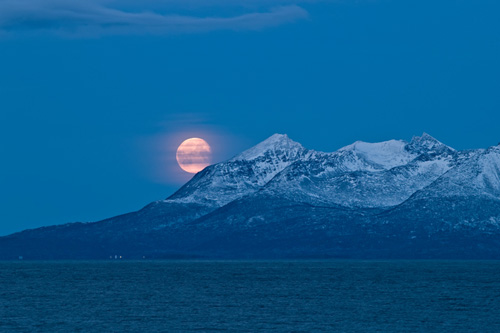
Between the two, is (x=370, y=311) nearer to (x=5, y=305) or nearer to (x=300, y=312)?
(x=300, y=312)

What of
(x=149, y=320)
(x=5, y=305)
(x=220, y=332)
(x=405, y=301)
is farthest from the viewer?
(x=405, y=301)

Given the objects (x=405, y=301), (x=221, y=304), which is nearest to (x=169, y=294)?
(x=221, y=304)

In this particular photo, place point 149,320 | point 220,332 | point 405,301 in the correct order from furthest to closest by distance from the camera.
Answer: point 405,301 → point 149,320 → point 220,332

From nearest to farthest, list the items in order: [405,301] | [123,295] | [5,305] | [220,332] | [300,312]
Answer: [220,332]
[300,312]
[5,305]
[405,301]
[123,295]

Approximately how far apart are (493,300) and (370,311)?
35429 millimetres

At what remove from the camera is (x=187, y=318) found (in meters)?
137

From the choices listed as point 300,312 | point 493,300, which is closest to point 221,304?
point 300,312

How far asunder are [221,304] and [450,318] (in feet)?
137

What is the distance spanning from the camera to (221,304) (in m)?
162

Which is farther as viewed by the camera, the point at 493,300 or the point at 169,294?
the point at 169,294

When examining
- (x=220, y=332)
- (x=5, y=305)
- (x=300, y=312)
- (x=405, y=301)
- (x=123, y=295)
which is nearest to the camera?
(x=220, y=332)

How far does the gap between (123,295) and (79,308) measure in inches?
1278

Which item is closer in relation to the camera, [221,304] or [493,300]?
[221,304]

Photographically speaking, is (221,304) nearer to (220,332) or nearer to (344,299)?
(344,299)
